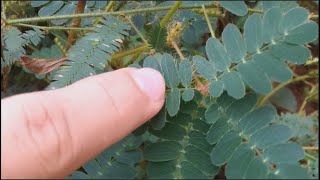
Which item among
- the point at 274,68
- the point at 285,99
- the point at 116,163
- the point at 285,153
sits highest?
the point at 274,68

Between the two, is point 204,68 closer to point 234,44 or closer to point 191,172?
point 234,44

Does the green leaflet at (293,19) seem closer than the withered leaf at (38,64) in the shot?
Yes

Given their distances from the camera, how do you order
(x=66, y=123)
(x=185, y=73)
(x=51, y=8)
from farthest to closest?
1. (x=51, y=8)
2. (x=185, y=73)
3. (x=66, y=123)

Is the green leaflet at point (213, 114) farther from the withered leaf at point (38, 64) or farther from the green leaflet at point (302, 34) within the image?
the withered leaf at point (38, 64)

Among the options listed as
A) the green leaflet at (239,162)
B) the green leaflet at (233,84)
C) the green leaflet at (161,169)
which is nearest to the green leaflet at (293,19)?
the green leaflet at (233,84)

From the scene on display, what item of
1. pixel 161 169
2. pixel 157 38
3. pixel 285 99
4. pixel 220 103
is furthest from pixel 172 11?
pixel 285 99

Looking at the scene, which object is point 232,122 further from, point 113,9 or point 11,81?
point 11,81
